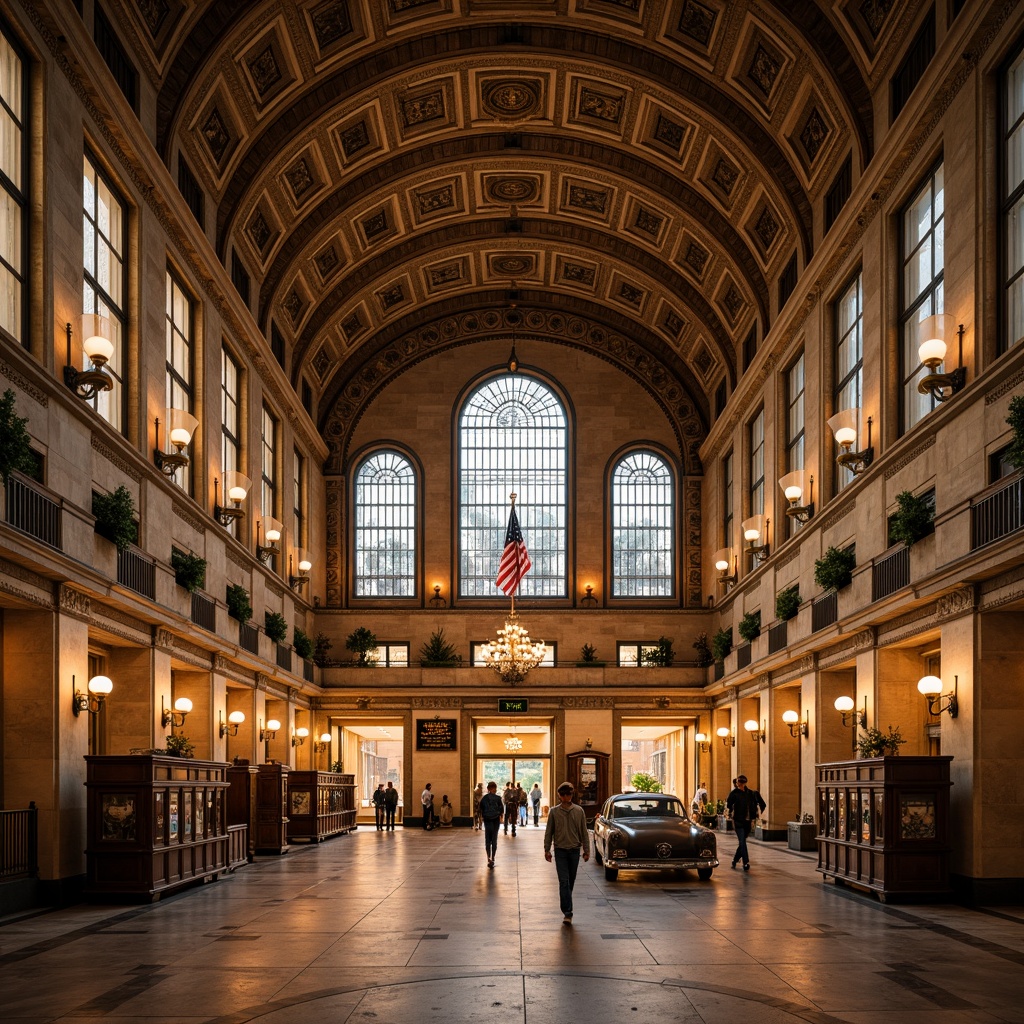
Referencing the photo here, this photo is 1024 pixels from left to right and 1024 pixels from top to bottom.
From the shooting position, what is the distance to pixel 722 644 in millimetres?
36562

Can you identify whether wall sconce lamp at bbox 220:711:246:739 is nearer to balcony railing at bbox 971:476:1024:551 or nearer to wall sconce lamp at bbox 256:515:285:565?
wall sconce lamp at bbox 256:515:285:565

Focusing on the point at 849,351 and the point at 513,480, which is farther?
the point at 513,480

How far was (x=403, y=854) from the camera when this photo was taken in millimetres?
25094

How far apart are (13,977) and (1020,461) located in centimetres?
1115

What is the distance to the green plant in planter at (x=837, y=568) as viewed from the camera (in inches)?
867

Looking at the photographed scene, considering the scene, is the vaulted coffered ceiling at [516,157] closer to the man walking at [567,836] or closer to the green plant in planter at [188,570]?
the green plant in planter at [188,570]

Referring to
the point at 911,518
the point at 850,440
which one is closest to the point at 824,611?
the point at 850,440

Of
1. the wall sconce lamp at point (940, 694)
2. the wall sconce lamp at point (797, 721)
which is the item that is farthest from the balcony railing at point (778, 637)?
the wall sconce lamp at point (940, 694)

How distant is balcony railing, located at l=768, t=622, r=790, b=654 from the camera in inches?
1074

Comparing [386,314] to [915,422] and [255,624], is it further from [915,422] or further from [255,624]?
[915,422]

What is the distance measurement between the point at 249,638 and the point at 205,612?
173 inches

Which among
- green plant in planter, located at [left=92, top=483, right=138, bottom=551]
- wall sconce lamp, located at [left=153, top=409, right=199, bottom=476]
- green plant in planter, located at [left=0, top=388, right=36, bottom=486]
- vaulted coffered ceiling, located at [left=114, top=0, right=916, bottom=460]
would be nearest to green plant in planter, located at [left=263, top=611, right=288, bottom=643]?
vaulted coffered ceiling, located at [left=114, top=0, right=916, bottom=460]

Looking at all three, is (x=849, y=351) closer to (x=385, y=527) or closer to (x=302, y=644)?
(x=302, y=644)

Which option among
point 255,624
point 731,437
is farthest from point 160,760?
point 731,437
